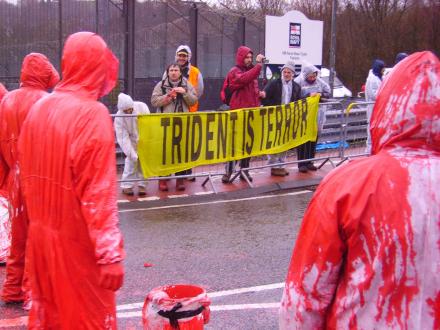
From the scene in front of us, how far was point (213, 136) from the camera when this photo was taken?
988 centimetres

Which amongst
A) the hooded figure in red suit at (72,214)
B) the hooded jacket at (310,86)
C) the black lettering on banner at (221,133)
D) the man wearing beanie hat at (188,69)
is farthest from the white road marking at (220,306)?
the hooded jacket at (310,86)

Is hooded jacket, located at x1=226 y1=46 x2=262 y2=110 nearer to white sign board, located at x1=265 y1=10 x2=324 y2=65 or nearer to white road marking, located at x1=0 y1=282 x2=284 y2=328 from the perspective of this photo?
white sign board, located at x1=265 y1=10 x2=324 y2=65

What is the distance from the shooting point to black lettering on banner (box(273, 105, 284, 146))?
10.8 meters

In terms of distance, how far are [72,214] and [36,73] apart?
2549 mm

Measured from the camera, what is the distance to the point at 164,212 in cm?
866

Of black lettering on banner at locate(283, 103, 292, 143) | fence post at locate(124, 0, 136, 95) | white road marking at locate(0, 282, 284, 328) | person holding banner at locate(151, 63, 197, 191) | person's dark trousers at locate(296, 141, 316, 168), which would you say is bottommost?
white road marking at locate(0, 282, 284, 328)

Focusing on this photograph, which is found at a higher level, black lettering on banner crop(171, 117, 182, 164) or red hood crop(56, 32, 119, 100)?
red hood crop(56, 32, 119, 100)

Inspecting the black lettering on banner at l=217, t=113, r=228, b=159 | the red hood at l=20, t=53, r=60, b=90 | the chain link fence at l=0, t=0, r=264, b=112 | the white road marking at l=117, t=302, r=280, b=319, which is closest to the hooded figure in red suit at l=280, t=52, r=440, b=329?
the white road marking at l=117, t=302, r=280, b=319

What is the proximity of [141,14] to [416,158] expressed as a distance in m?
16.1

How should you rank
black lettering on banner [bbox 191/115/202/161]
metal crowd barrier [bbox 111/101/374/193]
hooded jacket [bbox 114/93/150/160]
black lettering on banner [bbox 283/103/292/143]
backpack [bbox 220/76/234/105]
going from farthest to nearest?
metal crowd barrier [bbox 111/101/374/193] < black lettering on banner [bbox 283/103/292/143] < backpack [bbox 220/76/234/105] < black lettering on banner [bbox 191/115/202/161] < hooded jacket [bbox 114/93/150/160]

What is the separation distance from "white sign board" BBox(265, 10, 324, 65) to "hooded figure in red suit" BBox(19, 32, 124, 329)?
1230 cm

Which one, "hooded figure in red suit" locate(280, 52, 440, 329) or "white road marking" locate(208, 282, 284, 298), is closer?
"hooded figure in red suit" locate(280, 52, 440, 329)

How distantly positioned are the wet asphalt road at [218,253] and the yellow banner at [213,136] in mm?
826

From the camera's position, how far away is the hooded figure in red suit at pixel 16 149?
16.7 ft
